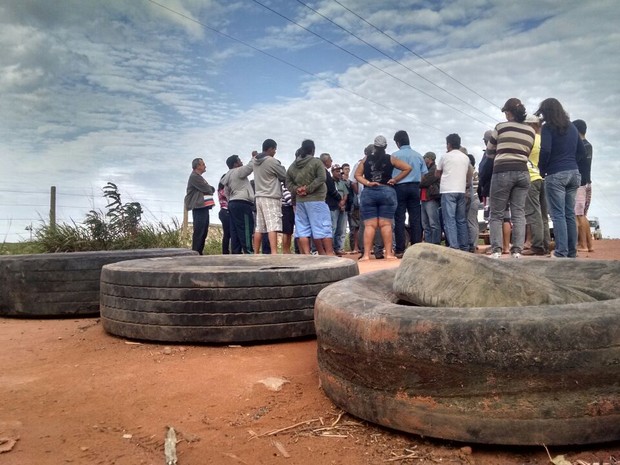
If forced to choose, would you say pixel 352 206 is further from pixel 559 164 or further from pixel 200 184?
pixel 559 164

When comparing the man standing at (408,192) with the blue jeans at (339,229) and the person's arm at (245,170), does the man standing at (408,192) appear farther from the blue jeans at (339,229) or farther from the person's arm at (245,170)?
the person's arm at (245,170)

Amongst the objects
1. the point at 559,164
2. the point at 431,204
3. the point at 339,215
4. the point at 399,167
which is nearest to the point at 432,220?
the point at 431,204

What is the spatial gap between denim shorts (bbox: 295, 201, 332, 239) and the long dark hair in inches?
123

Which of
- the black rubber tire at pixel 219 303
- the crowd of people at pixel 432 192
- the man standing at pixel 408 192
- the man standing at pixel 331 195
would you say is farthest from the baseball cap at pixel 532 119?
the black rubber tire at pixel 219 303

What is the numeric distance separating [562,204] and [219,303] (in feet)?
15.2

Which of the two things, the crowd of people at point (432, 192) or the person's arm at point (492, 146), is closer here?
the crowd of people at point (432, 192)

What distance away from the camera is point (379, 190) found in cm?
775

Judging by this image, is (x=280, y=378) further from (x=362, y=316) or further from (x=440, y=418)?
(x=440, y=418)

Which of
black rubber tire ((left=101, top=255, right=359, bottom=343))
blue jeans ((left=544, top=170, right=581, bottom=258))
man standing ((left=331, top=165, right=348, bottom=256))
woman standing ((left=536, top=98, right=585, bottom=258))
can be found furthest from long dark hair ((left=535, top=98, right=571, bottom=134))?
man standing ((left=331, top=165, right=348, bottom=256))

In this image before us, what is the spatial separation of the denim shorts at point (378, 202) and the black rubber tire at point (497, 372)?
5.84 meters

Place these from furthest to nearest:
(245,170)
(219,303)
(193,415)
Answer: (245,170) < (219,303) < (193,415)

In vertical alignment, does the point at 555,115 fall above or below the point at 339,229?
above

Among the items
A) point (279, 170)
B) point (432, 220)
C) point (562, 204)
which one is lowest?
point (432, 220)

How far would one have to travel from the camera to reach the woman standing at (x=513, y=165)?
6148mm
